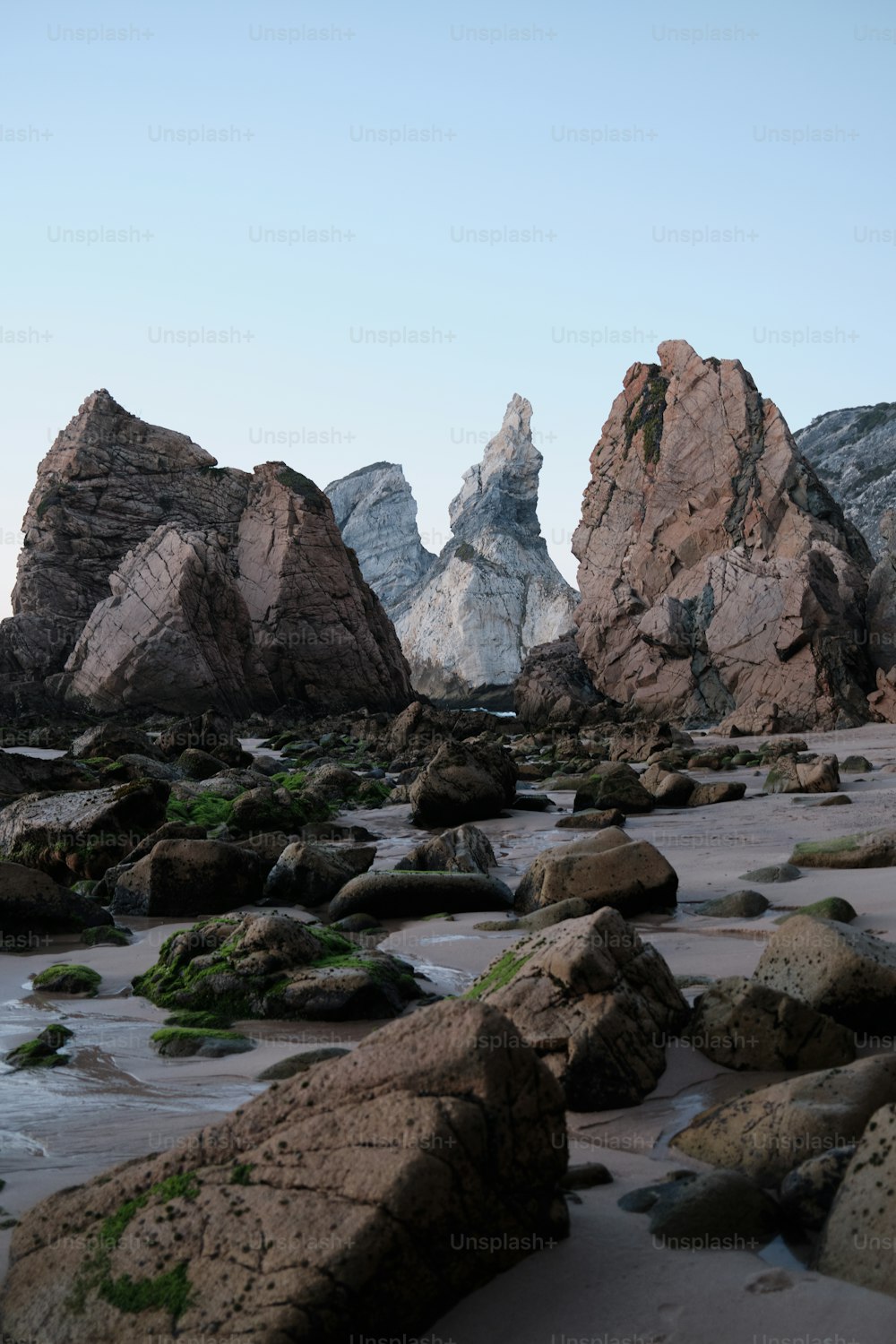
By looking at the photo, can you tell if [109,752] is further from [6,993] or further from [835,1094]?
[835,1094]

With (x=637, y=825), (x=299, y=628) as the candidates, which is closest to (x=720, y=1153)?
(x=637, y=825)

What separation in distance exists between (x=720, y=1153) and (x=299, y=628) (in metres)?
41.1

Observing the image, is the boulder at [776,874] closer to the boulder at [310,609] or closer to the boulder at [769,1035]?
the boulder at [769,1035]

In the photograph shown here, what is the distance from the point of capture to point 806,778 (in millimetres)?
12648

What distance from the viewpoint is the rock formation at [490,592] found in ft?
293

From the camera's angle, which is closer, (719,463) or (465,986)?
(465,986)

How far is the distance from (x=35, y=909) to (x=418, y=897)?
2482 mm

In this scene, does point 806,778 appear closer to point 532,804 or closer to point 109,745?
point 532,804

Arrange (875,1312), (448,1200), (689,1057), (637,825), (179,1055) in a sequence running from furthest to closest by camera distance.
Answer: (637,825) → (179,1055) → (689,1057) → (448,1200) → (875,1312)

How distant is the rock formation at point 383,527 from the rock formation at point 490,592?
17.8 feet

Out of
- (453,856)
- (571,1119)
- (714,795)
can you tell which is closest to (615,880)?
(453,856)

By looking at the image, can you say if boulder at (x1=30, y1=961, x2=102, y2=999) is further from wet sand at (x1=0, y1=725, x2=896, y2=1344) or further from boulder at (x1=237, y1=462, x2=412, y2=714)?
boulder at (x1=237, y1=462, x2=412, y2=714)

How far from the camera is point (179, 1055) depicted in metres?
4.42

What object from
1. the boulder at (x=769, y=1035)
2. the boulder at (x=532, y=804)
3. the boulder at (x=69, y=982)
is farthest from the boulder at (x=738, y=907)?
the boulder at (x=532, y=804)
